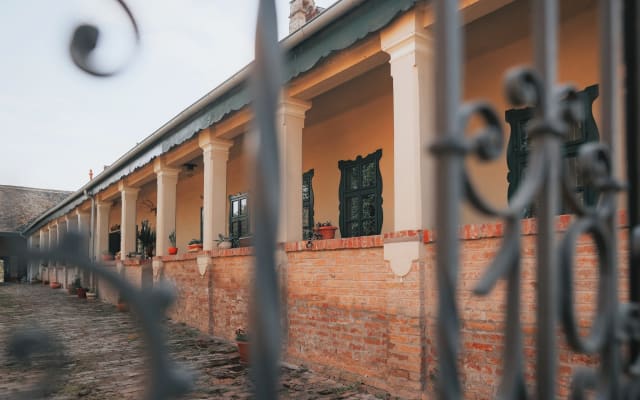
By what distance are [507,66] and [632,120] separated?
18.4 ft

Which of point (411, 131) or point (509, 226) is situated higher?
point (411, 131)

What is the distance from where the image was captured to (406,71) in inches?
192

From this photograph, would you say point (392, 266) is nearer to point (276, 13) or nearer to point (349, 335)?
point (349, 335)

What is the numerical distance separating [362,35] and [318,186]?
4.68 meters

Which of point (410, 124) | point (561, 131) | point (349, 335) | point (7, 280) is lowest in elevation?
point (7, 280)

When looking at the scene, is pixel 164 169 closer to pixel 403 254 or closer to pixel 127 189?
pixel 127 189

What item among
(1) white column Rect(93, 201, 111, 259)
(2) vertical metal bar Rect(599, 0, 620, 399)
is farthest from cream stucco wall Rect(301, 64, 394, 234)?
(1) white column Rect(93, 201, 111, 259)

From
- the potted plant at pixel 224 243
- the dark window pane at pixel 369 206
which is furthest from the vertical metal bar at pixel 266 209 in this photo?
the potted plant at pixel 224 243

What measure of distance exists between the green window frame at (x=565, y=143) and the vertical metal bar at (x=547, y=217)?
4.99m

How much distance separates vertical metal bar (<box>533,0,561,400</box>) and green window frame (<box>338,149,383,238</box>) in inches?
283

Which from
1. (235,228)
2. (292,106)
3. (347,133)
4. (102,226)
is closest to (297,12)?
(347,133)

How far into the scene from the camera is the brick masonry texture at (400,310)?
144 inches

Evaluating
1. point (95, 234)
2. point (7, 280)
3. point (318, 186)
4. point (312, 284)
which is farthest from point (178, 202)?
point (7, 280)

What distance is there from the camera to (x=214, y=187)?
8695 millimetres
